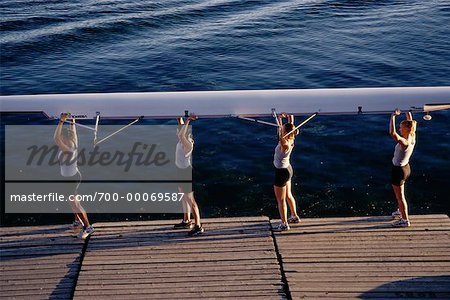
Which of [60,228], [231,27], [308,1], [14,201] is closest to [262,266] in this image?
[60,228]

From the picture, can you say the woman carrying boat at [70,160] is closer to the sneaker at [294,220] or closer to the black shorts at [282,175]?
the black shorts at [282,175]

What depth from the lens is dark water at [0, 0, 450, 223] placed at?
42.4 feet

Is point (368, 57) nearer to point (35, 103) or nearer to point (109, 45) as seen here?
point (109, 45)

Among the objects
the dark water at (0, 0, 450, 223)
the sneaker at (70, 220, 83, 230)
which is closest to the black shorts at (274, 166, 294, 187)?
the sneaker at (70, 220, 83, 230)

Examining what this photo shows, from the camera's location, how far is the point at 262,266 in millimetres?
7488

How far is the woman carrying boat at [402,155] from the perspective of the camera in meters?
7.73

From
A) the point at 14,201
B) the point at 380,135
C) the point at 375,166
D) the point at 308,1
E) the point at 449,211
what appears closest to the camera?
the point at 449,211

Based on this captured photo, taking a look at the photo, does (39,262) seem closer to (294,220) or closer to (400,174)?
(294,220)

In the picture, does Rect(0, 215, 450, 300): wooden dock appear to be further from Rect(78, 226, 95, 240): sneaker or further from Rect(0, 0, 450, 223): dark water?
Rect(0, 0, 450, 223): dark water

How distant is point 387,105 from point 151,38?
761 inches

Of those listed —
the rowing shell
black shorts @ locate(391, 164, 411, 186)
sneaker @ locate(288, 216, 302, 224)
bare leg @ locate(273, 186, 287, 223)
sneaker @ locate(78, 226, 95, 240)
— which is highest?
the rowing shell

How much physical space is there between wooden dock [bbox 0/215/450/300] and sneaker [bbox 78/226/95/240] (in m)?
0.11

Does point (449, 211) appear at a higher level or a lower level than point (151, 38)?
lower

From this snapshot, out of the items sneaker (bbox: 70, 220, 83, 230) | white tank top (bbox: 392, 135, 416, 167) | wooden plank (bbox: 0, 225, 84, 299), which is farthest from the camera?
sneaker (bbox: 70, 220, 83, 230)
